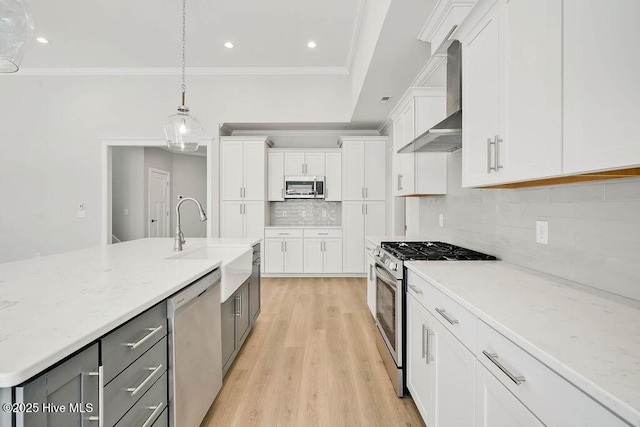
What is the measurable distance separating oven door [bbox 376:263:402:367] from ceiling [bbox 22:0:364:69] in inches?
113

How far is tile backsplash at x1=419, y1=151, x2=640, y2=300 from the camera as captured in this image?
1.14 metres

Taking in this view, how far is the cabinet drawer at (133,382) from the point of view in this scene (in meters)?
0.96

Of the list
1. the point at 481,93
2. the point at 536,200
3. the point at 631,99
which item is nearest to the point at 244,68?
the point at 481,93

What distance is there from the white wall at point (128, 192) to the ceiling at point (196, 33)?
189cm

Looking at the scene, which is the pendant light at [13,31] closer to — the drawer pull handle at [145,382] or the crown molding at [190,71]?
the drawer pull handle at [145,382]

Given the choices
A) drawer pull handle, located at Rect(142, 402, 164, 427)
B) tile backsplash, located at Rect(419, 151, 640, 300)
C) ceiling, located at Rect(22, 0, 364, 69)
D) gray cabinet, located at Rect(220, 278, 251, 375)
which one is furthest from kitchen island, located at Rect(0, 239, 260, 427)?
ceiling, located at Rect(22, 0, 364, 69)

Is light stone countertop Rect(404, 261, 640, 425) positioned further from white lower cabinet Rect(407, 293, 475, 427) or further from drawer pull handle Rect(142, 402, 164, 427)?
drawer pull handle Rect(142, 402, 164, 427)

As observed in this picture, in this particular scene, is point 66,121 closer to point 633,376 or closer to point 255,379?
point 255,379

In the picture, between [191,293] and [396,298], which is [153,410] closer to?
[191,293]

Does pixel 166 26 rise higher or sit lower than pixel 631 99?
higher

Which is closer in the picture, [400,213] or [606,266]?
[606,266]

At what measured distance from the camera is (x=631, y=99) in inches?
32.5

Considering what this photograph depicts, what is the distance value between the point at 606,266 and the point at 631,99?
730mm

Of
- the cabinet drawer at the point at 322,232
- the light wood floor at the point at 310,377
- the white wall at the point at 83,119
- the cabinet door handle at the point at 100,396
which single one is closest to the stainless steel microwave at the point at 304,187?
the cabinet drawer at the point at 322,232
